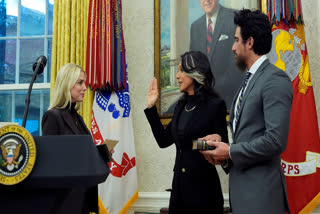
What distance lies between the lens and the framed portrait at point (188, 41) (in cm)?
367

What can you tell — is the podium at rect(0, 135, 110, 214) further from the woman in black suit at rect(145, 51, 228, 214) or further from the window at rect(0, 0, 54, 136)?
the window at rect(0, 0, 54, 136)

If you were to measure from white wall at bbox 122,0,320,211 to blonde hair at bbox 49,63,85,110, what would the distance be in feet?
4.48

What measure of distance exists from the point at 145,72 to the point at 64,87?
1.49 metres

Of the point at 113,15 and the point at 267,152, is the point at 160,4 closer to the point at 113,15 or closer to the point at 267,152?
the point at 113,15

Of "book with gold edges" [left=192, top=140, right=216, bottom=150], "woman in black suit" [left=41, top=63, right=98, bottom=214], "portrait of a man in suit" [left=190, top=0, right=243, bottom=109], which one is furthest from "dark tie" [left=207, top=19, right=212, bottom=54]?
"book with gold edges" [left=192, top=140, right=216, bottom=150]

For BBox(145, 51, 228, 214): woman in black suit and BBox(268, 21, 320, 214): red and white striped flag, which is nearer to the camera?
BBox(145, 51, 228, 214): woman in black suit

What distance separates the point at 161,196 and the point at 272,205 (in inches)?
83.8

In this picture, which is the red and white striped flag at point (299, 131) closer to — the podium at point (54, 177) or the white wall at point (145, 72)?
the white wall at point (145, 72)

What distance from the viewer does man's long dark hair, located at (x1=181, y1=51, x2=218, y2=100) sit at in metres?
2.62

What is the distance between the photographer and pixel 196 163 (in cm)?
243

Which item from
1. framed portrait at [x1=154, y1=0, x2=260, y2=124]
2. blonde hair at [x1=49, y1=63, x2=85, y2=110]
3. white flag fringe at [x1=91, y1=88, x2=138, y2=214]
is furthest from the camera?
framed portrait at [x1=154, y1=0, x2=260, y2=124]

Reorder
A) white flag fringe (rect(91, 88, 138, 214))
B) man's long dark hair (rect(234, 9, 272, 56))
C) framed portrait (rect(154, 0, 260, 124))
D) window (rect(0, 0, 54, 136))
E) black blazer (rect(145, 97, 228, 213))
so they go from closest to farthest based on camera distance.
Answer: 1. man's long dark hair (rect(234, 9, 272, 56))
2. black blazer (rect(145, 97, 228, 213))
3. white flag fringe (rect(91, 88, 138, 214))
4. framed portrait (rect(154, 0, 260, 124))
5. window (rect(0, 0, 54, 136))

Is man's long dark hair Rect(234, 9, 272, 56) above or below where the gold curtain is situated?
below

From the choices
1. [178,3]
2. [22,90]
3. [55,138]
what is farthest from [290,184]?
[22,90]
